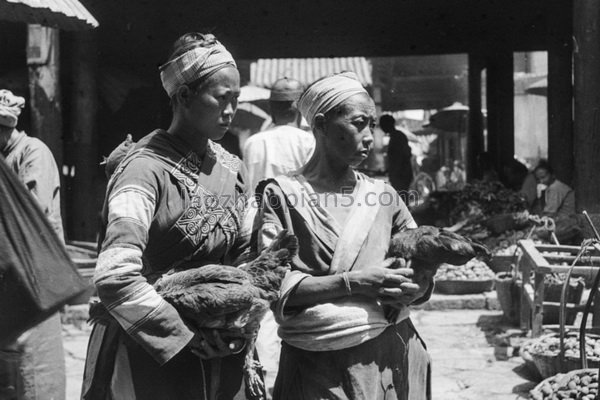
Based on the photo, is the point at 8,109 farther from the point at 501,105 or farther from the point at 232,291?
the point at 501,105

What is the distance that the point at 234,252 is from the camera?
2.89 m

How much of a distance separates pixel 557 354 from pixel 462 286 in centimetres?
342

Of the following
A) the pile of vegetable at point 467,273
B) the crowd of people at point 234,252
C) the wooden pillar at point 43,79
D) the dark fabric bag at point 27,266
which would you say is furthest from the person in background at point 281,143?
the pile of vegetable at point 467,273

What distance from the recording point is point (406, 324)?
304 centimetres

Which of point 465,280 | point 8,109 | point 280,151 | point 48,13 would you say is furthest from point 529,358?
point 48,13

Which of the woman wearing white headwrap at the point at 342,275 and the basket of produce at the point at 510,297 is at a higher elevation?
the woman wearing white headwrap at the point at 342,275

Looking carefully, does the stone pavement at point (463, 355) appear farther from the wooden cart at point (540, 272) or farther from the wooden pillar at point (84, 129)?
the wooden pillar at point (84, 129)

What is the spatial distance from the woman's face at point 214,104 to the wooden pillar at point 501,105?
13.7 meters

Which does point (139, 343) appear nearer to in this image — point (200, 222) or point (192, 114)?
point (200, 222)

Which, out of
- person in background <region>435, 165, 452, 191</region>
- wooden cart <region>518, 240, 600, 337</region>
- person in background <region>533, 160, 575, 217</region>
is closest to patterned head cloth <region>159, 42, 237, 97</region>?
wooden cart <region>518, 240, 600, 337</region>

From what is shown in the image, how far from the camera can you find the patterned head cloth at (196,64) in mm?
2748

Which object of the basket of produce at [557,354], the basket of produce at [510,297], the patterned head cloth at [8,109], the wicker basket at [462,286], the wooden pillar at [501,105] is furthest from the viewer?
the wooden pillar at [501,105]

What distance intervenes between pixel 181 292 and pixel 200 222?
268 mm

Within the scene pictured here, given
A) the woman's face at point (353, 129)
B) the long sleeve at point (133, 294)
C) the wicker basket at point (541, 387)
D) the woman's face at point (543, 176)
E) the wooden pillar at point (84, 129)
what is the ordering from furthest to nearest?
the woman's face at point (543, 176) → the wooden pillar at point (84, 129) → the wicker basket at point (541, 387) → the woman's face at point (353, 129) → the long sleeve at point (133, 294)
